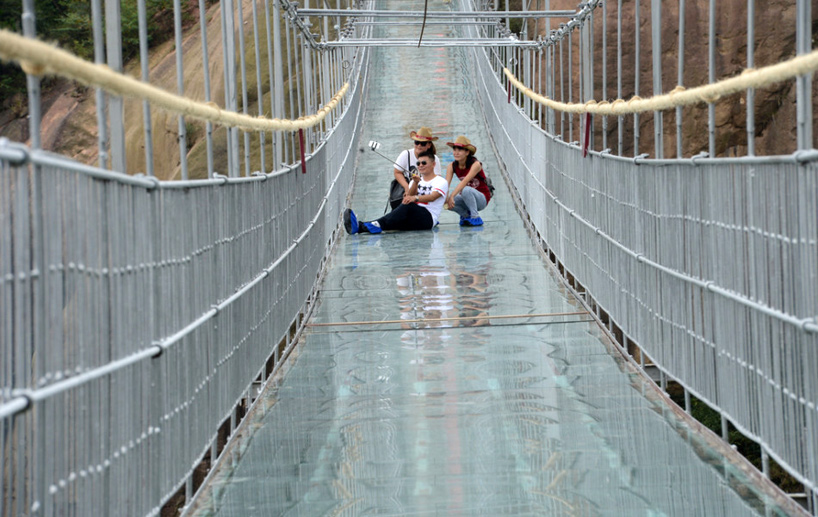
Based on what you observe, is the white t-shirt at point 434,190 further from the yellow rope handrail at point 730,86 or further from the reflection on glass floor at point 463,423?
the yellow rope handrail at point 730,86

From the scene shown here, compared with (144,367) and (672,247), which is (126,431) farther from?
(672,247)

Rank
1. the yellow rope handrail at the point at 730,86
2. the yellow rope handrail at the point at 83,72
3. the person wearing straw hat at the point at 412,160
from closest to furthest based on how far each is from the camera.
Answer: the yellow rope handrail at the point at 83,72 < the yellow rope handrail at the point at 730,86 < the person wearing straw hat at the point at 412,160

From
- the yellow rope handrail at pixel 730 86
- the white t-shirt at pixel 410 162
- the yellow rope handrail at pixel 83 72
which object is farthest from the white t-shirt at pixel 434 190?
the yellow rope handrail at pixel 83 72

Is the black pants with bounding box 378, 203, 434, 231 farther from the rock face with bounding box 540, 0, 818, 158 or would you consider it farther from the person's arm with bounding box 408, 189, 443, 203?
the rock face with bounding box 540, 0, 818, 158

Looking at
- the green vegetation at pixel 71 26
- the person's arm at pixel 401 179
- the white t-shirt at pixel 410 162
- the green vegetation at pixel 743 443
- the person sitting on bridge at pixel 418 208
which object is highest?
the green vegetation at pixel 71 26

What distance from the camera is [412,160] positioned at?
1427 centimetres

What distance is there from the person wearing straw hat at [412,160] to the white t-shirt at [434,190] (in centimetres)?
→ 21

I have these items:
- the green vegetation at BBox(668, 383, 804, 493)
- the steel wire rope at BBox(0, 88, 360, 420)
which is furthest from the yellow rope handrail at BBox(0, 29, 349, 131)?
the green vegetation at BBox(668, 383, 804, 493)

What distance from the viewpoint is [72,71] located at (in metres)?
2.62

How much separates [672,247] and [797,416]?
1.92m

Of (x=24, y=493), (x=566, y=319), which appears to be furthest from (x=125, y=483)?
(x=566, y=319)

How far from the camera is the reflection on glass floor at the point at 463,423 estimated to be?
169 inches

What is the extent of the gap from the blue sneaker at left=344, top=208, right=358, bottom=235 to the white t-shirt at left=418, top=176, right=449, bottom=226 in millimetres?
850

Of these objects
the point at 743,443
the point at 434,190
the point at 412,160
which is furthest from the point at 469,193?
the point at 743,443
